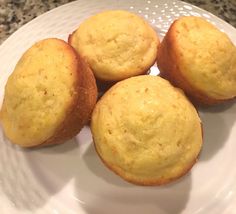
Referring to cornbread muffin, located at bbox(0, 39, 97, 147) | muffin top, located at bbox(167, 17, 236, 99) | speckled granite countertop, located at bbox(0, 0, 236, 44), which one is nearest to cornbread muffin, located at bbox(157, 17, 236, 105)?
muffin top, located at bbox(167, 17, 236, 99)

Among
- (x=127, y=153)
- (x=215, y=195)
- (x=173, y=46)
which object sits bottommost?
(x=215, y=195)

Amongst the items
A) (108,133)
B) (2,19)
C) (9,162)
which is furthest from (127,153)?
(2,19)

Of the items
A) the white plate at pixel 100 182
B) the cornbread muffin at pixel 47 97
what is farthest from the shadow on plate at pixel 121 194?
the cornbread muffin at pixel 47 97

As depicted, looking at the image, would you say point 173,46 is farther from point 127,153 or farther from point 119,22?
point 127,153

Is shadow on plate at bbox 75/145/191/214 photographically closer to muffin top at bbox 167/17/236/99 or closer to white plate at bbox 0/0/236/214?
white plate at bbox 0/0/236/214

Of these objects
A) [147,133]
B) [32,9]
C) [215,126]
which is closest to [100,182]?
[147,133]

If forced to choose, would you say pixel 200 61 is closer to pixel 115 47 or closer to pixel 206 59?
pixel 206 59

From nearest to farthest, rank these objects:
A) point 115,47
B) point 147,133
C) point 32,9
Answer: point 147,133, point 115,47, point 32,9
